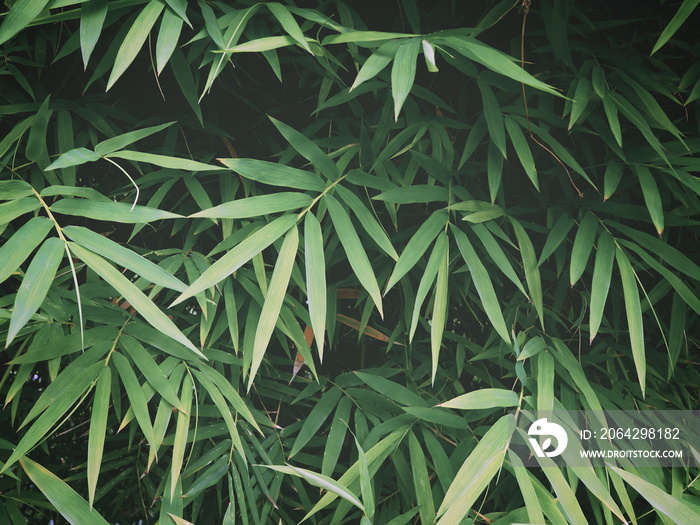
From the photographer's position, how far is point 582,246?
0.79 meters

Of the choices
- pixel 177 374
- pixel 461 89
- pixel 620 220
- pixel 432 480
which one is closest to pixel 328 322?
pixel 177 374

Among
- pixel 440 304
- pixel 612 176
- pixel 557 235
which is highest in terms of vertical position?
pixel 612 176

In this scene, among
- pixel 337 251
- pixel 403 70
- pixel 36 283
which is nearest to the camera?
pixel 36 283

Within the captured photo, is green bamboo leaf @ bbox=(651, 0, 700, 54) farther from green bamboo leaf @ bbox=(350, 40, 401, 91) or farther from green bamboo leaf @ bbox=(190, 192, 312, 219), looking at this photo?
green bamboo leaf @ bbox=(190, 192, 312, 219)

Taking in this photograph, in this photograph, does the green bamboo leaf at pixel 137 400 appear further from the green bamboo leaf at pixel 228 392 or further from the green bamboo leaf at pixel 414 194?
the green bamboo leaf at pixel 414 194

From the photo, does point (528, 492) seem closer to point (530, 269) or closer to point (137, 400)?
point (530, 269)

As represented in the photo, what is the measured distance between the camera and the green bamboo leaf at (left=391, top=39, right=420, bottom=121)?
63 cm

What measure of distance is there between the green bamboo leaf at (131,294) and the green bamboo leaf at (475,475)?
0.38 meters

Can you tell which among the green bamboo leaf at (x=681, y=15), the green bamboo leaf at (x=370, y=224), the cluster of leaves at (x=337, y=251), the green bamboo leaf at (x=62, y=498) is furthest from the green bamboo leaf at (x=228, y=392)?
the green bamboo leaf at (x=681, y=15)

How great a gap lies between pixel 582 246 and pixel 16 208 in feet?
2.64

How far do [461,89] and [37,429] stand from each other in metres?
0.92

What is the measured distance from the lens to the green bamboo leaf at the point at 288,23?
2.27 feet

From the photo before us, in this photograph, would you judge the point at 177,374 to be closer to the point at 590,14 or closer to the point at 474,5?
the point at 474,5

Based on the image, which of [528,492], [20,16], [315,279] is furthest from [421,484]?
[20,16]
